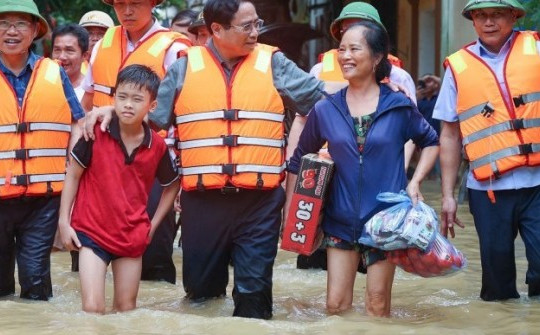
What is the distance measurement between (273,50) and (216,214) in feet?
3.31

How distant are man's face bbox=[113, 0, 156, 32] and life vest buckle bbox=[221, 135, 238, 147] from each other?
1739mm

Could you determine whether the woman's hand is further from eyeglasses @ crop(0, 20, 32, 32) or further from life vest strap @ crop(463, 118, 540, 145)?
eyeglasses @ crop(0, 20, 32, 32)

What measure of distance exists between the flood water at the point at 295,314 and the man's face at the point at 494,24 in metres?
1.61

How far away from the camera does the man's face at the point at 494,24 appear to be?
7.77 metres

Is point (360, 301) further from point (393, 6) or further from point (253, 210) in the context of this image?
point (393, 6)

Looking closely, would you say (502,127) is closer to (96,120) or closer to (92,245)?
(96,120)

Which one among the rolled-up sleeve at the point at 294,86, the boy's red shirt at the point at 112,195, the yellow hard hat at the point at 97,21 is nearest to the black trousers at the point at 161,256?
the boy's red shirt at the point at 112,195

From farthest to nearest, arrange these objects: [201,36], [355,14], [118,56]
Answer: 1. [201,36]
2. [355,14]
3. [118,56]

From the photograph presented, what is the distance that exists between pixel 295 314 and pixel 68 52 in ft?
11.5

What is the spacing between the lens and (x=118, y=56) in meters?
8.56

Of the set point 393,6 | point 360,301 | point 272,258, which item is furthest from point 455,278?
point 393,6

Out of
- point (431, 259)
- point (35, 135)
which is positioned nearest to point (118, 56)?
point (35, 135)

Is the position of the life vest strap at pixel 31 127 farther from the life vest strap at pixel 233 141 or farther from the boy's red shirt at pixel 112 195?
the life vest strap at pixel 233 141

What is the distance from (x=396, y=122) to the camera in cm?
696
